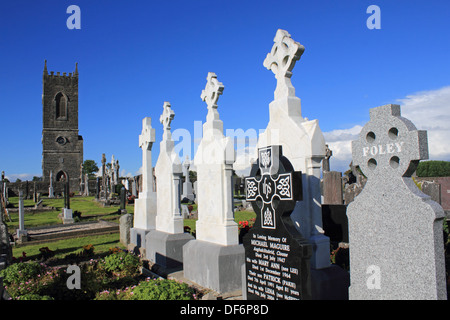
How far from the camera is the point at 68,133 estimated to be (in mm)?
59562

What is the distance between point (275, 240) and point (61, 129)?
6226cm

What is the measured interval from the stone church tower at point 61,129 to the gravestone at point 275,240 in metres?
56.9

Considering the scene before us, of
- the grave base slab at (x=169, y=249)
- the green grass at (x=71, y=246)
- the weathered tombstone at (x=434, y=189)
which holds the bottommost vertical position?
the green grass at (x=71, y=246)

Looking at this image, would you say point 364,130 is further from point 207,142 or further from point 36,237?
point 36,237

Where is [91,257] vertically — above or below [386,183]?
below

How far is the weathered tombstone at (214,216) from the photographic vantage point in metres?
6.17

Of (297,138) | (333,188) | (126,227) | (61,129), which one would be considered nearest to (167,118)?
(126,227)

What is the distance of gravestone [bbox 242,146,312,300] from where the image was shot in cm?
396

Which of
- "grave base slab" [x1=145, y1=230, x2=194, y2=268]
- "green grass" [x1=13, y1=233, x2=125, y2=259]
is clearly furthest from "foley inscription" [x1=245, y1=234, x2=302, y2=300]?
"green grass" [x1=13, y1=233, x2=125, y2=259]

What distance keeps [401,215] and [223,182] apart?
353 centimetres

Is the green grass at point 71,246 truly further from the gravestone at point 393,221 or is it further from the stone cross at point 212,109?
the gravestone at point 393,221

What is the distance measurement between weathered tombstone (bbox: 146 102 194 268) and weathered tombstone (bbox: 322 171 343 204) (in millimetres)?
3957

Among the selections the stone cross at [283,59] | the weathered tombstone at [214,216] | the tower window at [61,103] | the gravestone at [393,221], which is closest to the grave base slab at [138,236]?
the weathered tombstone at [214,216]

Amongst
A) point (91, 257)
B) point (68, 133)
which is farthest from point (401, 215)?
point (68, 133)
